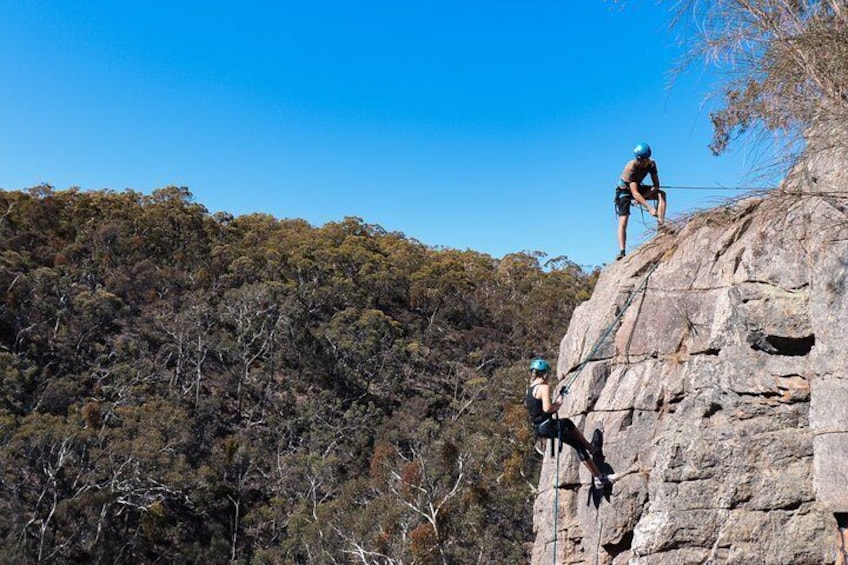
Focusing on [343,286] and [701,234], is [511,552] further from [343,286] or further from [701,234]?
[343,286]

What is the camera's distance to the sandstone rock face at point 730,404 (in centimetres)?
404

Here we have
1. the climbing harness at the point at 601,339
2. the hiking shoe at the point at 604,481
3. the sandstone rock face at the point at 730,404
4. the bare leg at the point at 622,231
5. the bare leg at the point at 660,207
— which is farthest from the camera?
the bare leg at the point at 622,231

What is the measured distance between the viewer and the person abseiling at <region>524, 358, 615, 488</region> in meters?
5.09

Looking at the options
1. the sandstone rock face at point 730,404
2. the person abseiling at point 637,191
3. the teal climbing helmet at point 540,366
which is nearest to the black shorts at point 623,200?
the person abseiling at point 637,191

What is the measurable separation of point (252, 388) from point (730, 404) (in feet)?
111

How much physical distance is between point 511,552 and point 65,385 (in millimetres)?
21423

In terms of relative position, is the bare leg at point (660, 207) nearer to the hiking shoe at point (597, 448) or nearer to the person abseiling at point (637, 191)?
the person abseiling at point (637, 191)

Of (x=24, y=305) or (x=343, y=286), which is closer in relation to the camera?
(x=24, y=305)

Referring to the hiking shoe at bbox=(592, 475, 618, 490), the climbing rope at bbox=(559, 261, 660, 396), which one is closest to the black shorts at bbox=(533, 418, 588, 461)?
the hiking shoe at bbox=(592, 475, 618, 490)

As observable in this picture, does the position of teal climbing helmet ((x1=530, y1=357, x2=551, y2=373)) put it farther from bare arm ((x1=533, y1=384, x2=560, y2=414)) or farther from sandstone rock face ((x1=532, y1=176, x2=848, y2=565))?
sandstone rock face ((x1=532, y1=176, x2=848, y2=565))

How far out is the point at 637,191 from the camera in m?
6.54

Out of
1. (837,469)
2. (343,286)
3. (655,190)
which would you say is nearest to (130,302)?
(343,286)

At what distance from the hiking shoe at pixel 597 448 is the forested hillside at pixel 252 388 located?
17.0 meters

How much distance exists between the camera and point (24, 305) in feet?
108
